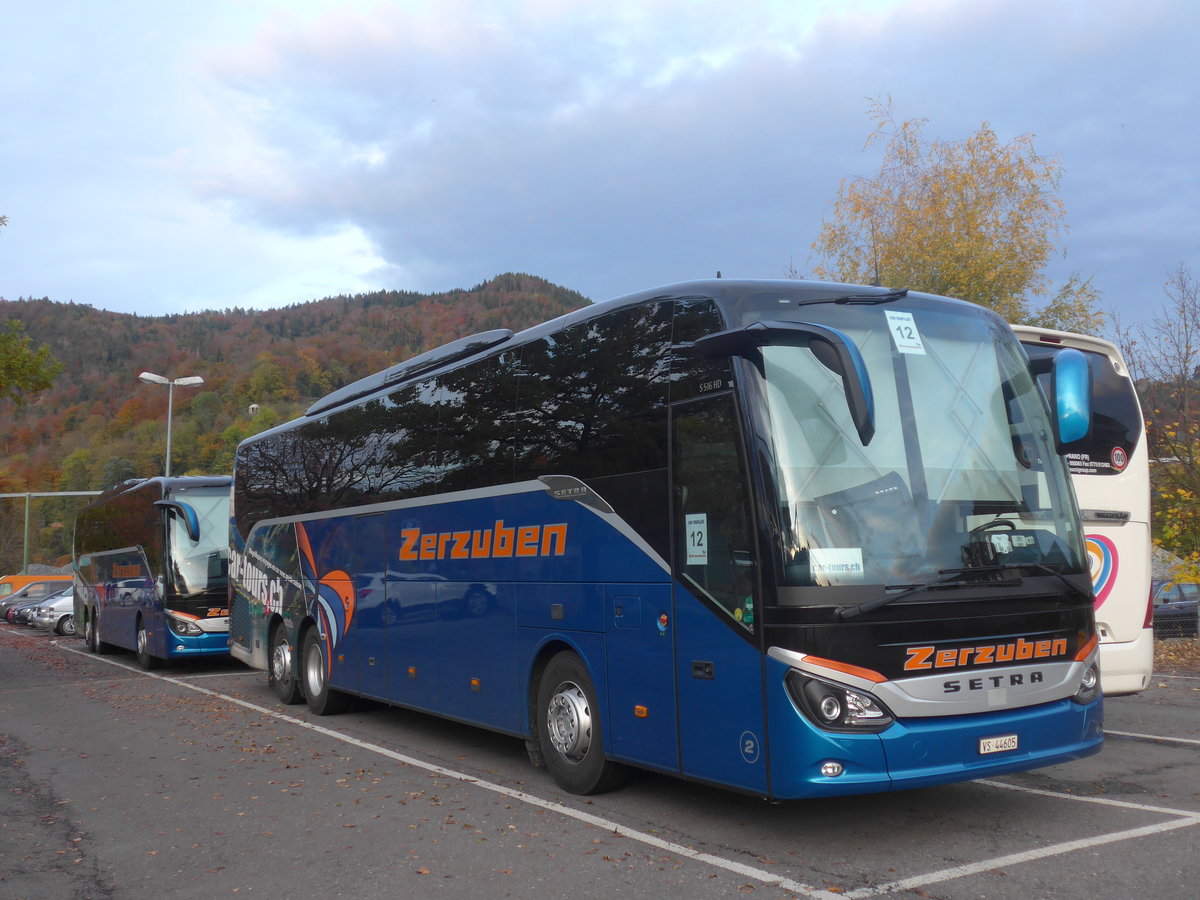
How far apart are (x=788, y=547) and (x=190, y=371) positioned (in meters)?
89.4

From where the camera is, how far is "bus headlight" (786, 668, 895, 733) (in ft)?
19.2

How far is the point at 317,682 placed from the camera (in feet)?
43.5

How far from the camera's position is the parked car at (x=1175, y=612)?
2258cm

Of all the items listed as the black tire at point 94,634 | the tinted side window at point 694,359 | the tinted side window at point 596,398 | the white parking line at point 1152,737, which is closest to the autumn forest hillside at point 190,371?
the black tire at point 94,634

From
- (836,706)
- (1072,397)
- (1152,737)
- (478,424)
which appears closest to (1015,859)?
(836,706)

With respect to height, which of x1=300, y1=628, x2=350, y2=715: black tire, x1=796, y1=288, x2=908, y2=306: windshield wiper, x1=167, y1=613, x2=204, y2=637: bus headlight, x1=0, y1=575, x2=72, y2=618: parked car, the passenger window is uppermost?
x1=796, y1=288, x2=908, y2=306: windshield wiper

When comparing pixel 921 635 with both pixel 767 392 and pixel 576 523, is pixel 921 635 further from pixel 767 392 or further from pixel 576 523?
pixel 576 523

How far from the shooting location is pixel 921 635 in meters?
5.98

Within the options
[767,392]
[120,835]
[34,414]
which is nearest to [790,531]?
[767,392]

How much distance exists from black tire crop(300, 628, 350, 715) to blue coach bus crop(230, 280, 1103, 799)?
4568mm

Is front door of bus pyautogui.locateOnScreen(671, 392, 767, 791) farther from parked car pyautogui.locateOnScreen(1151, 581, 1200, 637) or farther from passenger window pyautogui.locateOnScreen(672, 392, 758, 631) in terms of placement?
parked car pyautogui.locateOnScreen(1151, 581, 1200, 637)

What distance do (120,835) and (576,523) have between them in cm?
366

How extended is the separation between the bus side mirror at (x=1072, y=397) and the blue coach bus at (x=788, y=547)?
0.02 m

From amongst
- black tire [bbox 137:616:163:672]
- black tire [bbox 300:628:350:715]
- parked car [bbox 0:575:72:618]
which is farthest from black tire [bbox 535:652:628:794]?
parked car [bbox 0:575:72:618]
